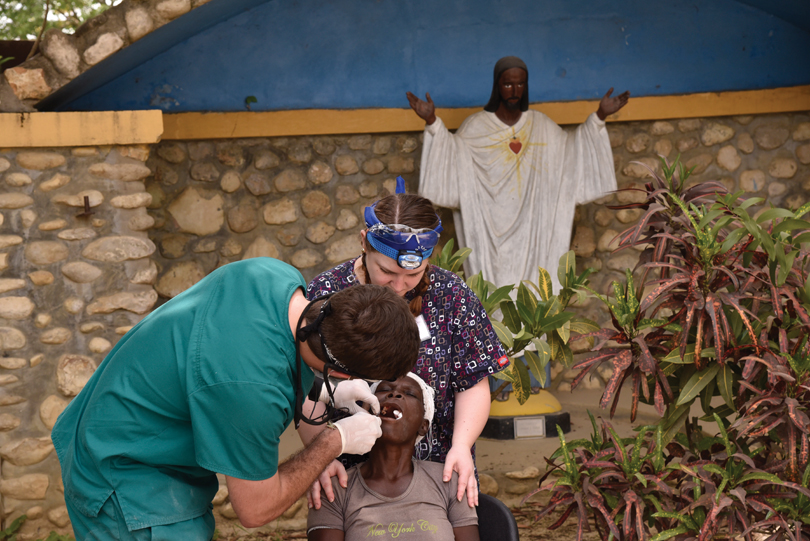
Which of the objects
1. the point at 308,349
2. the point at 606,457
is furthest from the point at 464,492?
the point at 308,349

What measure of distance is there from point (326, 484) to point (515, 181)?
8.18 ft

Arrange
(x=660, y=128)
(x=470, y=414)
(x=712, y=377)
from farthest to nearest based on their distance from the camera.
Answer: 1. (x=660, y=128)
2. (x=712, y=377)
3. (x=470, y=414)

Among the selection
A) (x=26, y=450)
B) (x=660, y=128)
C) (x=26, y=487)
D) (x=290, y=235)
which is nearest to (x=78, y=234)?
(x=26, y=450)

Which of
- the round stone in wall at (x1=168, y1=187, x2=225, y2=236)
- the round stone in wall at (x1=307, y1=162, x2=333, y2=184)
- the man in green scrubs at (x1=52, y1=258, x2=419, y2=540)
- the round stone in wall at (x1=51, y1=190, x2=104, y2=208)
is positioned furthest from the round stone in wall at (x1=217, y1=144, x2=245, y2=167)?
the man in green scrubs at (x1=52, y1=258, x2=419, y2=540)

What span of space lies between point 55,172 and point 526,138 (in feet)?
7.66

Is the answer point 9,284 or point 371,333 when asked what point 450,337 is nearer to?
point 371,333

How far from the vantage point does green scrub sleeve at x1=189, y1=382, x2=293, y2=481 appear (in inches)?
51.2

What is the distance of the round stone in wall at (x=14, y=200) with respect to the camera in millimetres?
2865

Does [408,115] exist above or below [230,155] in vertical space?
above

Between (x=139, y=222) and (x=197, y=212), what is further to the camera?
(x=197, y=212)

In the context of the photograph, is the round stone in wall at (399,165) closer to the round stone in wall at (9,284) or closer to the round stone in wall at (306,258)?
the round stone in wall at (306,258)

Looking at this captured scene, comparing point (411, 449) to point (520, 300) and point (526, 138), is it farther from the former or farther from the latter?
point (526, 138)

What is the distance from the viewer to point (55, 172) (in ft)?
9.57

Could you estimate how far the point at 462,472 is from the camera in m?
1.87
